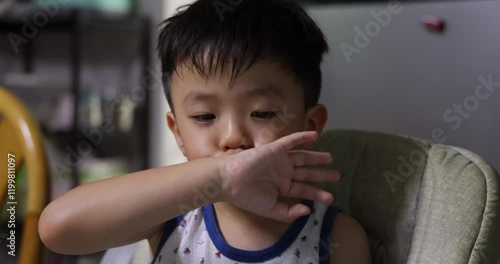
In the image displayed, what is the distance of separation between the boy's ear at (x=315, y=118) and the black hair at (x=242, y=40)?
0.01 m

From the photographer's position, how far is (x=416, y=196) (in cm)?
77

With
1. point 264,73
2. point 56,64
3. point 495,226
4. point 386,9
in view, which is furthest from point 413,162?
point 56,64

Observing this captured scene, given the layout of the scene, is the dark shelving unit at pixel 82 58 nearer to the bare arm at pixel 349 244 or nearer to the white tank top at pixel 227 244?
the white tank top at pixel 227 244

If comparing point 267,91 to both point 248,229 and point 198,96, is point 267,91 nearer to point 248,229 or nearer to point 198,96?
point 198,96

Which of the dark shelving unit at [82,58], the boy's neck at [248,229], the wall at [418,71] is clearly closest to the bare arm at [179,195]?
the boy's neck at [248,229]

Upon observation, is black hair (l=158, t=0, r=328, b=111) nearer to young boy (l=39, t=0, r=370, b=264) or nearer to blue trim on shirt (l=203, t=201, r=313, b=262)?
young boy (l=39, t=0, r=370, b=264)

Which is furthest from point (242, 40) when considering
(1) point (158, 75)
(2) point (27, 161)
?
(1) point (158, 75)

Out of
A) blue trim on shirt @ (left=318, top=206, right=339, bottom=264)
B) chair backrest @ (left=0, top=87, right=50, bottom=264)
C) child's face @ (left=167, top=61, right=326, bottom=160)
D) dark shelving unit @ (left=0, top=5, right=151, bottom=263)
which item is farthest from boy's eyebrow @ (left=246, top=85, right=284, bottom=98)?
dark shelving unit @ (left=0, top=5, right=151, bottom=263)

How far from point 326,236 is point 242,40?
33 centimetres

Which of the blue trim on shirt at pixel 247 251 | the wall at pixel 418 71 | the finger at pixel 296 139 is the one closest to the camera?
the finger at pixel 296 139

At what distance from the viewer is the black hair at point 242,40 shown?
0.72m

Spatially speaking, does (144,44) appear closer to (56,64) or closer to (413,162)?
(56,64)

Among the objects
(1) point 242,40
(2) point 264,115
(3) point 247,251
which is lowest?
(3) point 247,251

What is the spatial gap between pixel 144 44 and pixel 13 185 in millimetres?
1270
